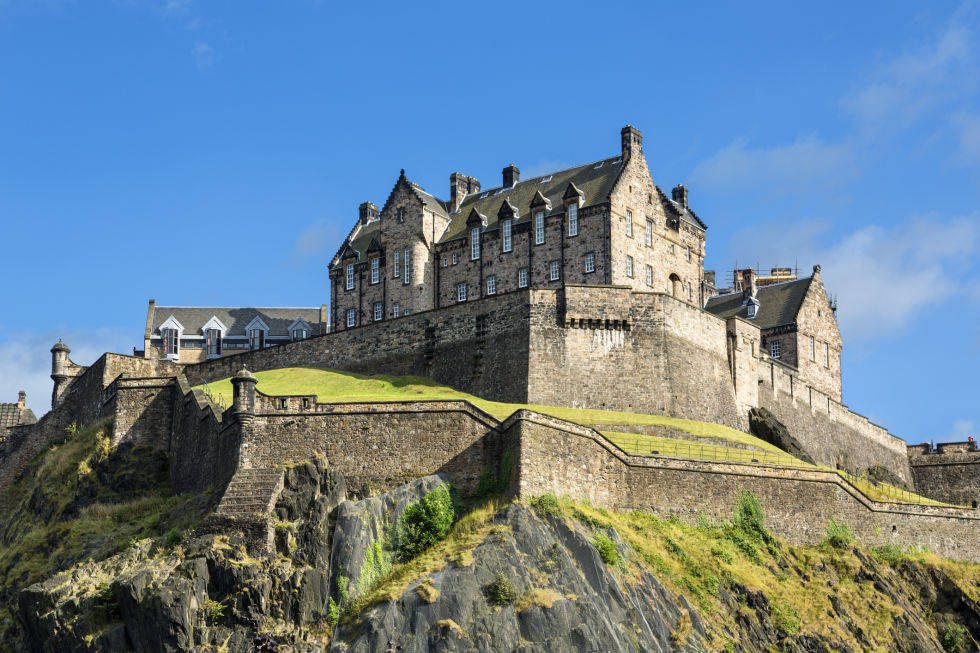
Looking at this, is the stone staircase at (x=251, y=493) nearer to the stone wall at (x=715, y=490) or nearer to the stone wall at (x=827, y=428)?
the stone wall at (x=715, y=490)

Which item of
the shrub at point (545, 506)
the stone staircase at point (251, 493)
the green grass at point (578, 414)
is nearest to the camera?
the shrub at point (545, 506)

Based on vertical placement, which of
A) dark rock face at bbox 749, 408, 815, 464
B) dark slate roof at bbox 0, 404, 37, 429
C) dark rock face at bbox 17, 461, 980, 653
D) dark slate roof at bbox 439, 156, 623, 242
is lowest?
dark rock face at bbox 17, 461, 980, 653

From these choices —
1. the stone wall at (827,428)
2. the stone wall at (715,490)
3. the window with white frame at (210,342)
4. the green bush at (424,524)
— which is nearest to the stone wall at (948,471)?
the stone wall at (827,428)

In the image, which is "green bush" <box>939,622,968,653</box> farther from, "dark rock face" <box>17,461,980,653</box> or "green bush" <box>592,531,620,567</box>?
"green bush" <box>592,531,620,567</box>

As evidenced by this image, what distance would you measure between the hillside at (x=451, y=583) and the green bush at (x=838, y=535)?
13cm

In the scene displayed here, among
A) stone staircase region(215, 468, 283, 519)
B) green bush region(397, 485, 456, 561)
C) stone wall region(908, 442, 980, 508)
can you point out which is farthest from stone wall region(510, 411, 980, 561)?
stone wall region(908, 442, 980, 508)

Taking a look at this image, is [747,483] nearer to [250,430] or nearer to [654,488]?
[654,488]

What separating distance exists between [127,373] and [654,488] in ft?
104

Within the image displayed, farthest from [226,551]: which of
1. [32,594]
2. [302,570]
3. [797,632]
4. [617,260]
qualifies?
[617,260]

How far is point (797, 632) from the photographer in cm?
6575

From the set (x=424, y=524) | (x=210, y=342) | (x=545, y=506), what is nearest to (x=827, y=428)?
(x=545, y=506)

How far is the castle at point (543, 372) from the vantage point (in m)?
68.1

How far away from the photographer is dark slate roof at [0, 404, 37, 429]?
4190 inches

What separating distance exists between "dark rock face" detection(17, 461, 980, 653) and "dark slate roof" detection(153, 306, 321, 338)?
49.2 metres
